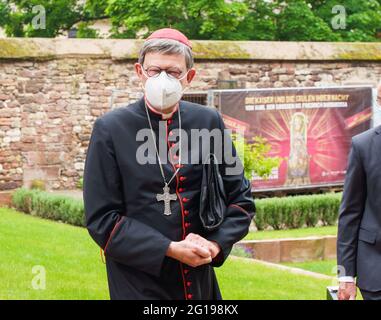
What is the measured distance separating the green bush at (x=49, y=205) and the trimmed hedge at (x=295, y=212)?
9.35ft

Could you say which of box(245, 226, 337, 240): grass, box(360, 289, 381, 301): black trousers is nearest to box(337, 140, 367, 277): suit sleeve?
box(360, 289, 381, 301): black trousers

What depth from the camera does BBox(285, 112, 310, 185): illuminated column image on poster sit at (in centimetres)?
1719

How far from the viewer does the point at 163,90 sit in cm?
360

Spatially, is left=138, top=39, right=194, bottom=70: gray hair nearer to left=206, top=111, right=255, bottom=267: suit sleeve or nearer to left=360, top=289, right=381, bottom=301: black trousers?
left=206, top=111, right=255, bottom=267: suit sleeve

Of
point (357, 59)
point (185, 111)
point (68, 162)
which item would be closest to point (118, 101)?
point (68, 162)

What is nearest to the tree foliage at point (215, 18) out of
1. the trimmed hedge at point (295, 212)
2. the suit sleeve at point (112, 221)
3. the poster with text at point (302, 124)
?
the poster with text at point (302, 124)

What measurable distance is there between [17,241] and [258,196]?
7.22 metres

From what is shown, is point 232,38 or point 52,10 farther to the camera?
point 52,10

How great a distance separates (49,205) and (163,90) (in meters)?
10.5

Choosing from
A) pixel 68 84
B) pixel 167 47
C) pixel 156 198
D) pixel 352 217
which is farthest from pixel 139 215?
pixel 68 84

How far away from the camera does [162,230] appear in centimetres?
367

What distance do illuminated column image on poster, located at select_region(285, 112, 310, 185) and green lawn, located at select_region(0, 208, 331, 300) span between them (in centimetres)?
678

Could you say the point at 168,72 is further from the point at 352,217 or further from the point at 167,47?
the point at 352,217
